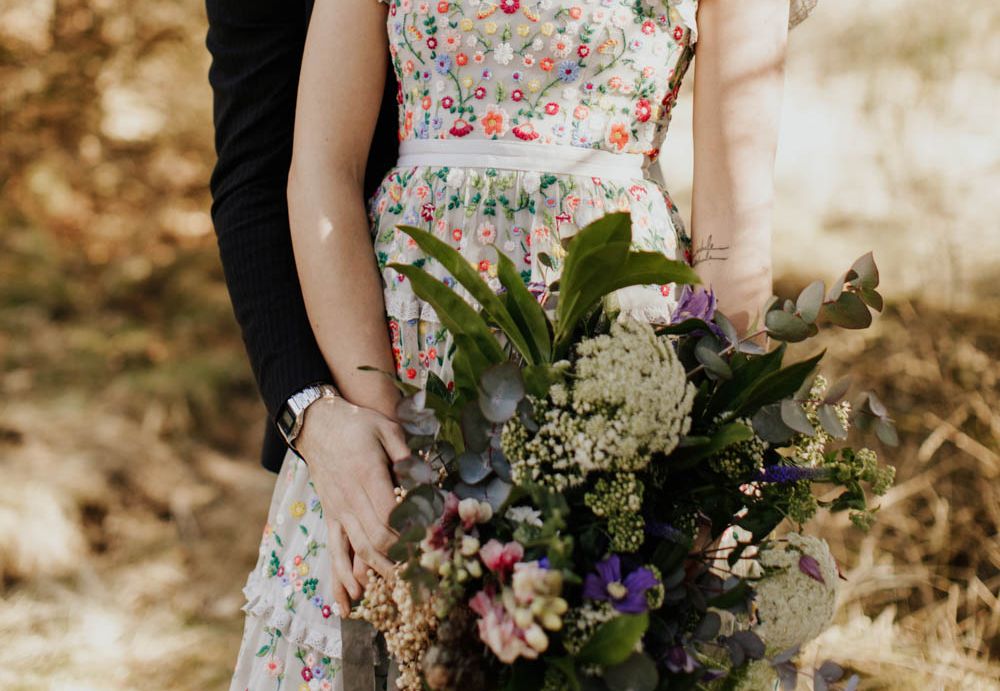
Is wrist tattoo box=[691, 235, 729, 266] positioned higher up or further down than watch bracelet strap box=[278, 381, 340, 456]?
higher up

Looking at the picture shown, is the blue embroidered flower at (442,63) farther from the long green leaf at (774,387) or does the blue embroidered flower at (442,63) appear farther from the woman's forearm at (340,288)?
the long green leaf at (774,387)

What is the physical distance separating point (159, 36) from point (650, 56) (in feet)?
11.9

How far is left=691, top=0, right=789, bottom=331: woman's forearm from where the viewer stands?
940 mm

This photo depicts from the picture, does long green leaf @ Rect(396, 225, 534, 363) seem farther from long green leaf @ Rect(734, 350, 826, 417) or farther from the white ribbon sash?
the white ribbon sash

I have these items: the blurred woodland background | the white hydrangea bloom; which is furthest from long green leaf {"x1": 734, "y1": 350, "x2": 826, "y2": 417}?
the blurred woodland background

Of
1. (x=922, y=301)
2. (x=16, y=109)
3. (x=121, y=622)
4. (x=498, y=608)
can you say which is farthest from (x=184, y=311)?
(x=498, y=608)

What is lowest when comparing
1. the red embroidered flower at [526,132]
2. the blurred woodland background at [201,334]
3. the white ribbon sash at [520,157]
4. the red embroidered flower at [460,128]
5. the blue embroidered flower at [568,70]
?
the blurred woodland background at [201,334]

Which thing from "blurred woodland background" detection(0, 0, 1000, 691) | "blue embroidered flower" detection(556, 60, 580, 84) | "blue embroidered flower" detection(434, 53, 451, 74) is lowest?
"blurred woodland background" detection(0, 0, 1000, 691)

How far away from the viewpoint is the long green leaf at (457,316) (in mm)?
707

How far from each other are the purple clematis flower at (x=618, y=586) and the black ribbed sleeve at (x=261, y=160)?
1.53 ft

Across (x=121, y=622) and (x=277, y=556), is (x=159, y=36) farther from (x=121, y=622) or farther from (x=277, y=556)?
(x=277, y=556)

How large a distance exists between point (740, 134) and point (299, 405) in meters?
0.55

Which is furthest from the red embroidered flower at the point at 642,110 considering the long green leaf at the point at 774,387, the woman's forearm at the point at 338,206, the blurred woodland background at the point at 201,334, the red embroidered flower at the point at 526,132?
the blurred woodland background at the point at 201,334

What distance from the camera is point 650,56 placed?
3.14ft
